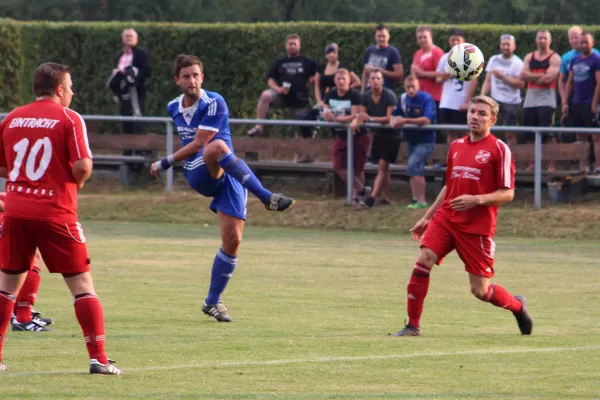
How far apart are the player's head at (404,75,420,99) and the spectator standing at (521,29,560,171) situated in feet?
5.17

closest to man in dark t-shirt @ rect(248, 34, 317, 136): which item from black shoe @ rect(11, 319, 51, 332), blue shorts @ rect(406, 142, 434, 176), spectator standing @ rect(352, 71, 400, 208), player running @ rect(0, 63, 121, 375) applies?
spectator standing @ rect(352, 71, 400, 208)

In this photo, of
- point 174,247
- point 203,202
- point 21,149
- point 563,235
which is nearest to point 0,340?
point 21,149

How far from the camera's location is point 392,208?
19.8m

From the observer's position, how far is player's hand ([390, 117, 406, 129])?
63.6 ft

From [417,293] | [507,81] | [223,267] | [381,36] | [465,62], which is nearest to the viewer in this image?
[417,293]

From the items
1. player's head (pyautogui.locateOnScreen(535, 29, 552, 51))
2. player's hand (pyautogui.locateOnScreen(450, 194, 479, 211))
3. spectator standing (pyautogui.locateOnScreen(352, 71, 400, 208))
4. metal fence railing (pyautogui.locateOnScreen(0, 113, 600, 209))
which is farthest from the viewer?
spectator standing (pyautogui.locateOnScreen(352, 71, 400, 208))

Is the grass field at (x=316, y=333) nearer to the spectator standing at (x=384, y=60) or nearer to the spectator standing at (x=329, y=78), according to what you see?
the spectator standing at (x=384, y=60)

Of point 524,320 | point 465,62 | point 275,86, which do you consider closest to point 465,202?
point 524,320

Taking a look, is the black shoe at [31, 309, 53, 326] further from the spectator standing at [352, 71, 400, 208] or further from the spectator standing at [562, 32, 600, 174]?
the spectator standing at [562, 32, 600, 174]

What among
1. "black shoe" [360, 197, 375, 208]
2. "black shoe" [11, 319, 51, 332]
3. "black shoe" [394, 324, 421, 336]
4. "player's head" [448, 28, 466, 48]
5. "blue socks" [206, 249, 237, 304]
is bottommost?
"black shoe" [360, 197, 375, 208]

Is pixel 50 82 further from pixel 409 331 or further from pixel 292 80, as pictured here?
pixel 292 80

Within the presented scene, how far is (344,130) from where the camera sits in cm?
2027

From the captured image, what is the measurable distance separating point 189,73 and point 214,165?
779mm

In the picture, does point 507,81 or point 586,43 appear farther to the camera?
point 507,81
